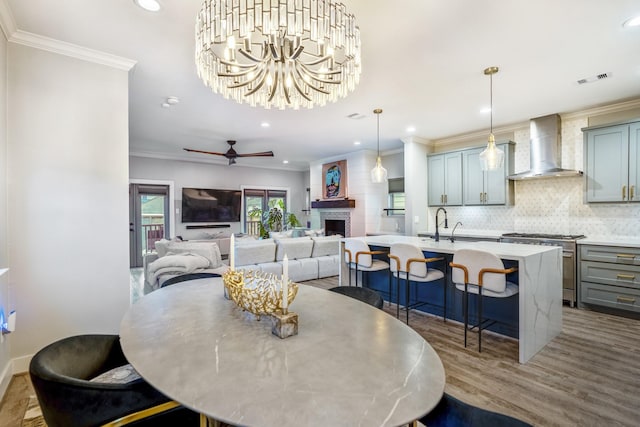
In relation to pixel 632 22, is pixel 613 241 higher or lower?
lower

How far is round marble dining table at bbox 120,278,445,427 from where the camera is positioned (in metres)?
0.81

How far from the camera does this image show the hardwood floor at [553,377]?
1.93 metres

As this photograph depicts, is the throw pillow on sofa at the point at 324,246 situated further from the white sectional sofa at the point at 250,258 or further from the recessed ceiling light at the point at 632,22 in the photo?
the recessed ceiling light at the point at 632,22

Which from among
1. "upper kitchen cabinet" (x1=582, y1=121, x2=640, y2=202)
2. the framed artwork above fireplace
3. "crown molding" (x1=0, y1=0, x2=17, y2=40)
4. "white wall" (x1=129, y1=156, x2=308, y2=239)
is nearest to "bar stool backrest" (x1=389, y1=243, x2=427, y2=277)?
"upper kitchen cabinet" (x1=582, y1=121, x2=640, y2=202)

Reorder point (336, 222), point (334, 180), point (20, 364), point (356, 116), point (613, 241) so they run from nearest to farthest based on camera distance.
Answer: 1. point (20, 364)
2. point (613, 241)
3. point (356, 116)
4. point (334, 180)
5. point (336, 222)

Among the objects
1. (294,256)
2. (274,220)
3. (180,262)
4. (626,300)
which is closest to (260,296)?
(180,262)

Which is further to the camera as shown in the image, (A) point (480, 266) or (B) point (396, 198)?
(B) point (396, 198)

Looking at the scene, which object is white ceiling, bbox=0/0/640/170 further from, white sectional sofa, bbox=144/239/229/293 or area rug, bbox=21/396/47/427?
area rug, bbox=21/396/47/427

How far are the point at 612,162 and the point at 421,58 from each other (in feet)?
10.2

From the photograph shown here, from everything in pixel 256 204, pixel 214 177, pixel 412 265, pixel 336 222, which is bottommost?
pixel 412 265

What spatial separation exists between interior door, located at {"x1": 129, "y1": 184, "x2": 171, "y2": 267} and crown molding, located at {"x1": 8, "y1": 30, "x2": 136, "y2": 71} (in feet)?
16.8

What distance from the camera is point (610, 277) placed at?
365 centimetres

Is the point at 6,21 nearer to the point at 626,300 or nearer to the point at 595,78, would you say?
the point at 595,78

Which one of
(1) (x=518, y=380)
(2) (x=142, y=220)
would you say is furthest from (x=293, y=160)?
(1) (x=518, y=380)
